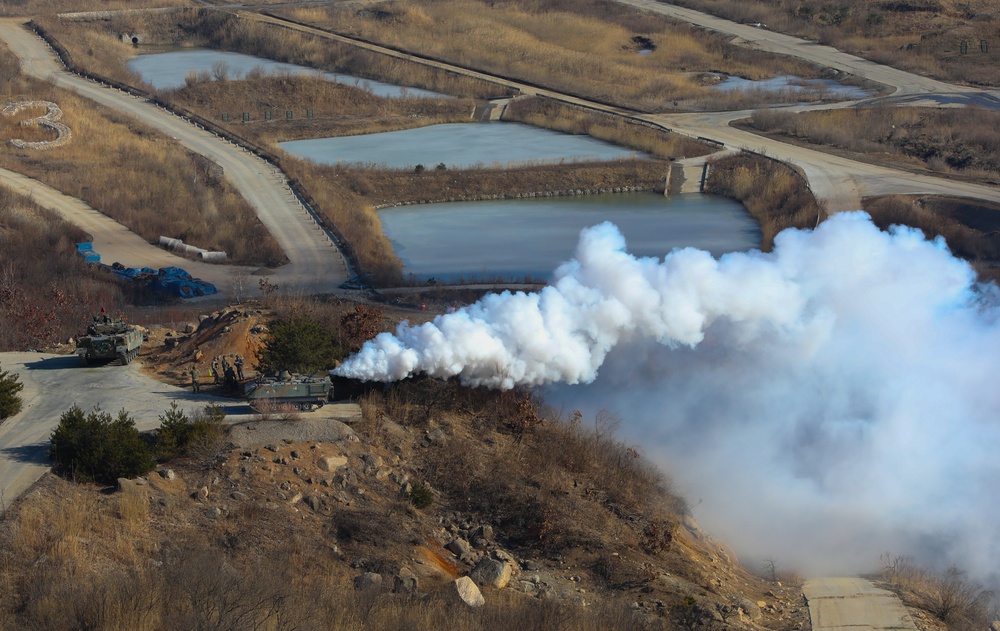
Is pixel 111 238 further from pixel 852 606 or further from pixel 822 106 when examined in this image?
pixel 822 106

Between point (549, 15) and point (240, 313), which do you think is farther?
point (549, 15)

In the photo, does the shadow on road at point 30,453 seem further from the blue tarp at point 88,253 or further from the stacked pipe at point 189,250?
the stacked pipe at point 189,250

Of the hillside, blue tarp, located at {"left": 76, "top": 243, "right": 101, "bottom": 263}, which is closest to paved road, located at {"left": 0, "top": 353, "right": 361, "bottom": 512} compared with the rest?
the hillside

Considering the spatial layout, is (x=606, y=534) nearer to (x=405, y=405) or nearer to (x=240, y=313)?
(x=405, y=405)

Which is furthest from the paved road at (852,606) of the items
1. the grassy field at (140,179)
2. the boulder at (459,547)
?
the grassy field at (140,179)

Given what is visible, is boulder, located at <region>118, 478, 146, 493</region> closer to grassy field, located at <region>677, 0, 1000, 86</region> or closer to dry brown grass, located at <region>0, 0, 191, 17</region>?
grassy field, located at <region>677, 0, 1000, 86</region>

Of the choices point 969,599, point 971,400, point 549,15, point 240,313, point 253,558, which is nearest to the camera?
point 253,558

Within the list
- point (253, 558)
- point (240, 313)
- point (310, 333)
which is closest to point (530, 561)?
point (253, 558)
